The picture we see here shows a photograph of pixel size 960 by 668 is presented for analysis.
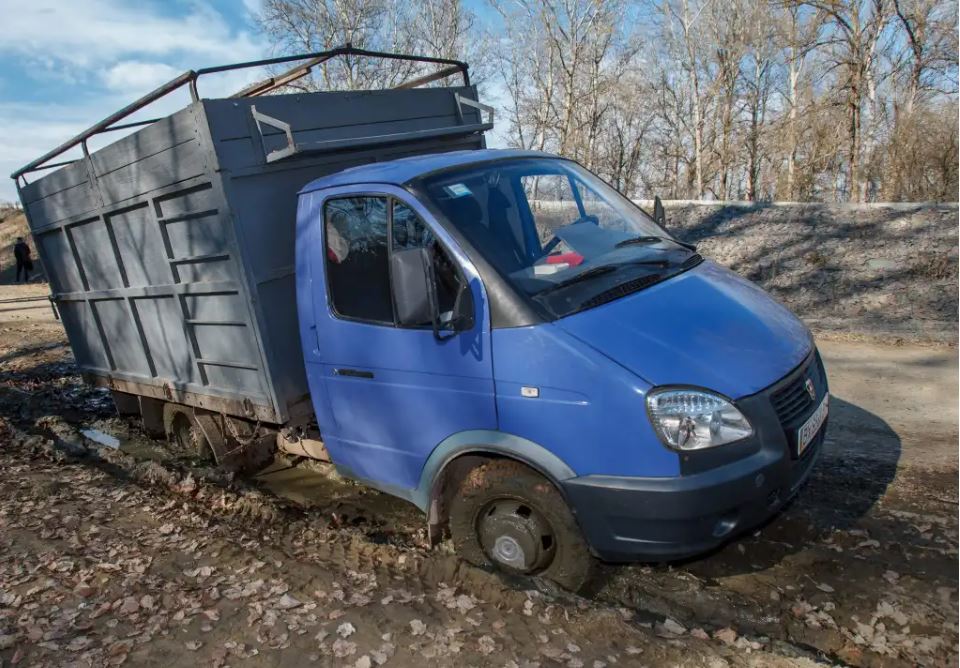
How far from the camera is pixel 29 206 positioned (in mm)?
6930

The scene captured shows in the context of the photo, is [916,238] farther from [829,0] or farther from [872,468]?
[829,0]

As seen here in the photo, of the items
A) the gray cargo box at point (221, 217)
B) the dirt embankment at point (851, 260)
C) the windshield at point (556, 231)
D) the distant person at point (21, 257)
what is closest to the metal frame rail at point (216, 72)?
the gray cargo box at point (221, 217)

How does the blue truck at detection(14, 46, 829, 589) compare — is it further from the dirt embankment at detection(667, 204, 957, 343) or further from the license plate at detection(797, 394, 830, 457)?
the dirt embankment at detection(667, 204, 957, 343)

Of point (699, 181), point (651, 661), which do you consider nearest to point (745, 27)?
point (699, 181)

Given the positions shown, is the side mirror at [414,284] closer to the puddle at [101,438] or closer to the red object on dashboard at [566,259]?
the red object on dashboard at [566,259]

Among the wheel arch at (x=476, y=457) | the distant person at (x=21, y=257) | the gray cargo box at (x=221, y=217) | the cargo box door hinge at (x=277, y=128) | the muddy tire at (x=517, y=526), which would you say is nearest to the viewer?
the wheel arch at (x=476, y=457)

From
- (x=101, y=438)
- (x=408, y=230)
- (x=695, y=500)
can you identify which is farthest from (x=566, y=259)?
(x=101, y=438)

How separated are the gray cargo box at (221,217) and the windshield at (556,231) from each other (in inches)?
46.0

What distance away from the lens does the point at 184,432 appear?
6520 mm

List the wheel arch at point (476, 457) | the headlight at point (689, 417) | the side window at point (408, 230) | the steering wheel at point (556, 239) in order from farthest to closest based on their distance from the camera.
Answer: the steering wheel at point (556, 239) → the side window at point (408, 230) → the wheel arch at point (476, 457) → the headlight at point (689, 417)

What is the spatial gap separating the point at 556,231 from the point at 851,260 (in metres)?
9.68

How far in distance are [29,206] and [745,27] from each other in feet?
107

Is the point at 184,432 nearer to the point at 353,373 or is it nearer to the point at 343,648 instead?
the point at 353,373

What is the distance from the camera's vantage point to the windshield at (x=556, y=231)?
343cm
